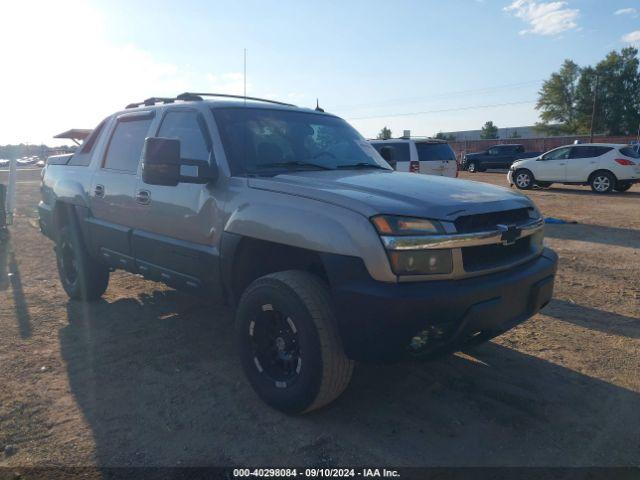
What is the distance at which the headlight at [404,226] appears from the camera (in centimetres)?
258

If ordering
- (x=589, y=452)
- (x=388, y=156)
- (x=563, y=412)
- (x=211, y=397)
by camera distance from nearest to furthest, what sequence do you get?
(x=589, y=452), (x=563, y=412), (x=211, y=397), (x=388, y=156)

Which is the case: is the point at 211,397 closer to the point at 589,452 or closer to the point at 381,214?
the point at 381,214

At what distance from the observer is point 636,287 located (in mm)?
5715

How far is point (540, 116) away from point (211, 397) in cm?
8388

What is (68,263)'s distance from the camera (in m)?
5.41

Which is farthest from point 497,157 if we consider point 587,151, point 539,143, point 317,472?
point 317,472

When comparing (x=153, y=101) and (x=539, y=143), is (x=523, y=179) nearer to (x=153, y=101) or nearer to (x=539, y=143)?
(x=153, y=101)

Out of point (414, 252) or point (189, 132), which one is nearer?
point (414, 252)

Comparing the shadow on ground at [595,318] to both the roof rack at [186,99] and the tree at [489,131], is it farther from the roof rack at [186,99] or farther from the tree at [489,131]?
the tree at [489,131]

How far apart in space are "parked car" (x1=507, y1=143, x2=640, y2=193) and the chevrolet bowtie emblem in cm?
1536

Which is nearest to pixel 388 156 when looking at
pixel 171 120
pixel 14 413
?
pixel 171 120

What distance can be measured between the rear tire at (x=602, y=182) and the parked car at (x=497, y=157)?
47.1ft

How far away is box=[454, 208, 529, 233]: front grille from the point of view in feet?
9.07

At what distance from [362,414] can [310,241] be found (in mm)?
1126
